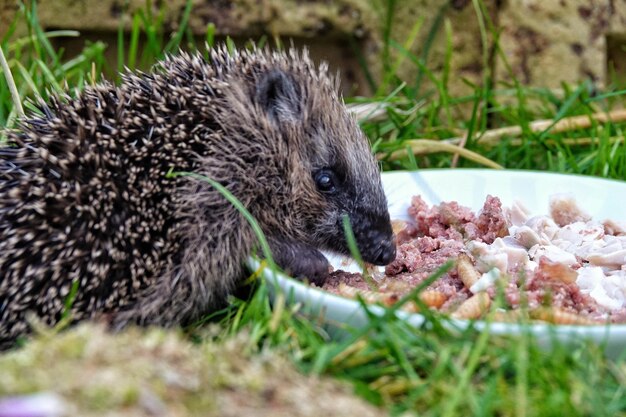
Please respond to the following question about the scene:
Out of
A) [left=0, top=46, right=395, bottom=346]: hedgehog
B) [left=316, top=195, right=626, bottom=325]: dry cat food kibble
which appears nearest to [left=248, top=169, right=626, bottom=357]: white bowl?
[left=316, top=195, right=626, bottom=325]: dry cat food kibble

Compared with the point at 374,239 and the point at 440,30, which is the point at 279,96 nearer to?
the point at 374,239

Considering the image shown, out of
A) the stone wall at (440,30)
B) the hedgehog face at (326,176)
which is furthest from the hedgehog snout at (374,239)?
the stone wall at (440,30)

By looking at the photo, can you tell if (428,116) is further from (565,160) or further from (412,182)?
(412,182)

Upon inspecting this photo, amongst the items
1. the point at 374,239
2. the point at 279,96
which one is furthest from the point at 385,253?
the point at 279,96

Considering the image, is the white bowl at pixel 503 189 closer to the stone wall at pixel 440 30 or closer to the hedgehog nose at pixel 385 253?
the hedgehog nose at pixel 385 253

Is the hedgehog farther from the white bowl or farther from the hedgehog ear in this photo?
the white bowl
